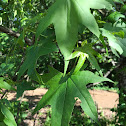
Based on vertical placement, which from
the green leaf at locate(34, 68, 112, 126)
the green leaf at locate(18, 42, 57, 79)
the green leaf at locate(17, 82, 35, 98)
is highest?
the green leaf at locate(18, 42, 57, 79)

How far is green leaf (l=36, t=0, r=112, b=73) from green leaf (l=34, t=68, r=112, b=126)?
15 cm

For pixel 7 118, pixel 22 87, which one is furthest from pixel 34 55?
pixel 7 118

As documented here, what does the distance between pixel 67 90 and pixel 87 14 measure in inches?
11.4

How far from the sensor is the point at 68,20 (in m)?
0.56

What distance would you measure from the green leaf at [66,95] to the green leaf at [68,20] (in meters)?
0.15

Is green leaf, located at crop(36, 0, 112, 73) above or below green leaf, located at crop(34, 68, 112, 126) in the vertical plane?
above

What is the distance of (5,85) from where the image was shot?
28.7 inches

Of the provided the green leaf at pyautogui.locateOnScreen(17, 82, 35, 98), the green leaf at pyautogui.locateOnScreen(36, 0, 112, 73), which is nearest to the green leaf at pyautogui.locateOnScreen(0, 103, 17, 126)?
the green leaf at pyautogui.locateOnScreen(17, 82, 35, 98)

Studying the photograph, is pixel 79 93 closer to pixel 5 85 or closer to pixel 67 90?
pixel 67 90

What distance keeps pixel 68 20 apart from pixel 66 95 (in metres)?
0.27

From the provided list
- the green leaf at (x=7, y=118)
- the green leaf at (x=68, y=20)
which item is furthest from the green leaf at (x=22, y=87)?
the green leaf at (x=68, y=20)

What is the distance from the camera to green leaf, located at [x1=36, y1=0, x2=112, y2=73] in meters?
0.52

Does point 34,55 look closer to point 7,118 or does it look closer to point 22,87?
point 22,87

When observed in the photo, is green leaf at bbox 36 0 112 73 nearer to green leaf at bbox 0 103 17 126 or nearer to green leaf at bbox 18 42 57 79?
green leaf at bbox 18 42 57 79
